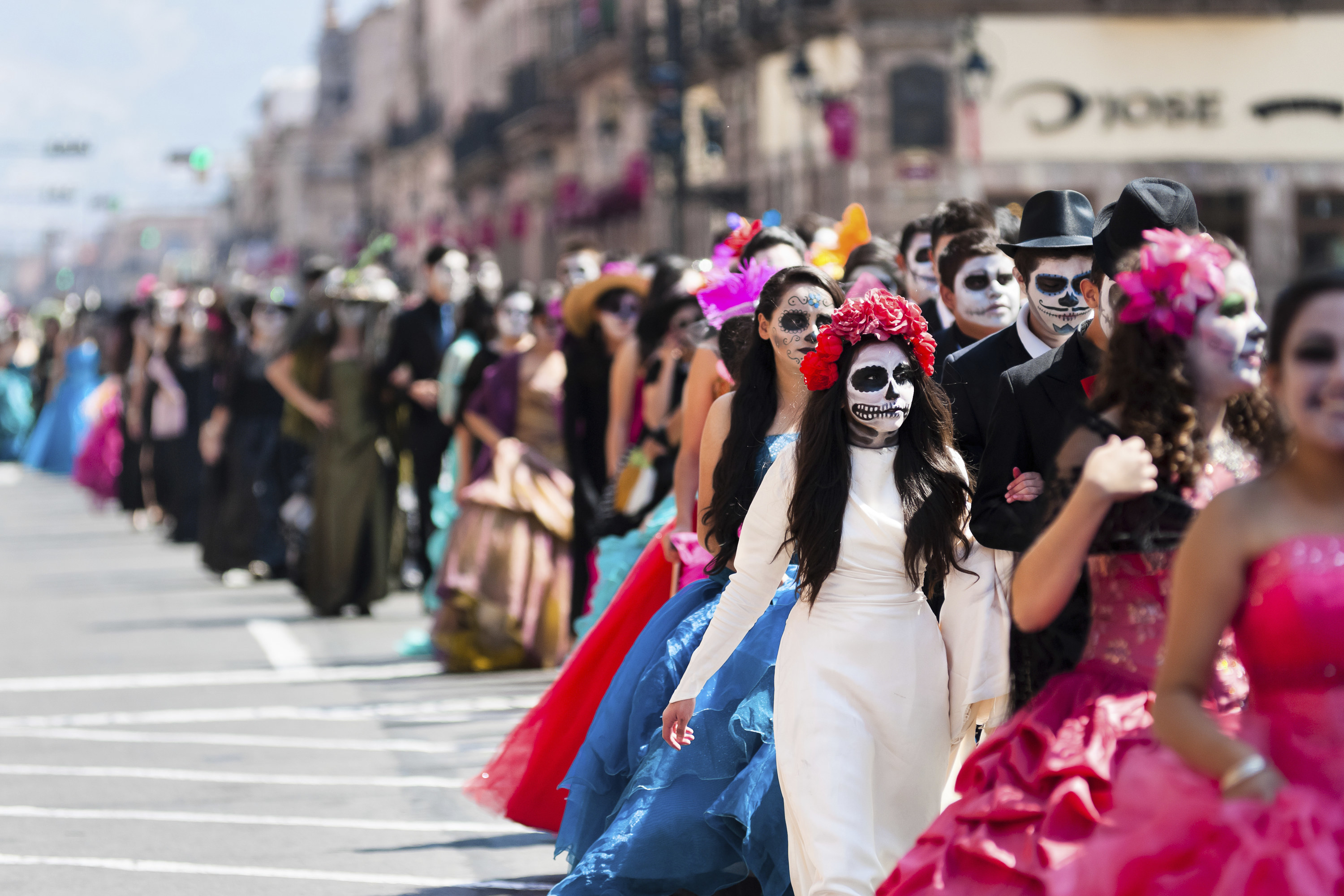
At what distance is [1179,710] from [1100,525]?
1.91 feet

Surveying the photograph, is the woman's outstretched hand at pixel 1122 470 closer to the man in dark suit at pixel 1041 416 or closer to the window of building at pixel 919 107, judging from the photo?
the man in dark suit at pixel 1041 416

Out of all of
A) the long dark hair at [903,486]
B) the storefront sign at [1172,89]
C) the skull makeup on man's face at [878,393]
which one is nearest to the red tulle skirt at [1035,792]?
the long dark hair at [903,486]

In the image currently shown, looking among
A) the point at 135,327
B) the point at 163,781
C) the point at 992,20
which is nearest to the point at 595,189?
the point at 992,20

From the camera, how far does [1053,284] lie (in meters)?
5.82

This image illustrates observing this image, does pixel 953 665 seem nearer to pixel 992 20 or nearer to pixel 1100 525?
pixel 1100 525

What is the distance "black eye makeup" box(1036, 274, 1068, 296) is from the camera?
5.82 meters

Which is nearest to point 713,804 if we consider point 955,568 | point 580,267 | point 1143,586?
point 955,568

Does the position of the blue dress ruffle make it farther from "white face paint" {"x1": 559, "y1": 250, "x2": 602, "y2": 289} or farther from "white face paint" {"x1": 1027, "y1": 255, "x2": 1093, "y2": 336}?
"white face paint" {"x1": 559, "y1": 250, "x2": 602, "y2": 289}

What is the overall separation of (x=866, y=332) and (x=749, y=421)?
38.4 inches

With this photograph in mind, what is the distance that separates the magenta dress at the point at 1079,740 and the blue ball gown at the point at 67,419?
997 inches

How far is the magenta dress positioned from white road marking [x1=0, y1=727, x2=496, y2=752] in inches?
211

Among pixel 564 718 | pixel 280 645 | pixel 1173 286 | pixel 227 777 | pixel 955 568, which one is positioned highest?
pixel 1173 286

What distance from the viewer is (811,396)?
5508 mm

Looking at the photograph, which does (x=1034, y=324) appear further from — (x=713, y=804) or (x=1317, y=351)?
(x=1317, y=351)
